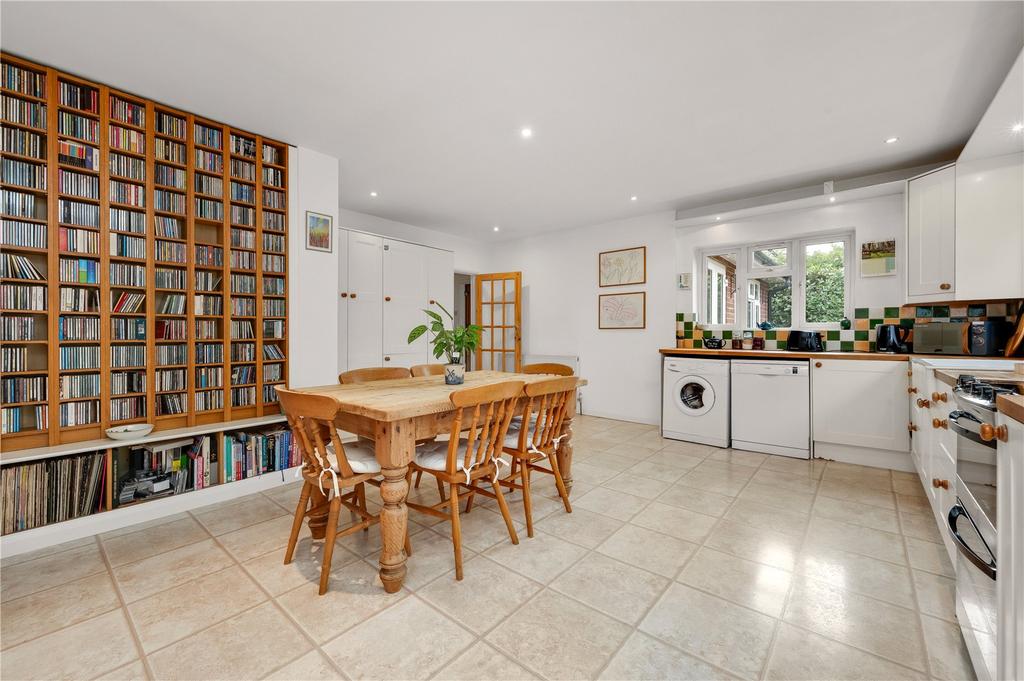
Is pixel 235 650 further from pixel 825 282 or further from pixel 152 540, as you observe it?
pixel 825 282

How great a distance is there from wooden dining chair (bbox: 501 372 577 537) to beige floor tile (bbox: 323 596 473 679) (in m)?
0.77

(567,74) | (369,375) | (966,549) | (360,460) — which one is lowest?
(966,549)

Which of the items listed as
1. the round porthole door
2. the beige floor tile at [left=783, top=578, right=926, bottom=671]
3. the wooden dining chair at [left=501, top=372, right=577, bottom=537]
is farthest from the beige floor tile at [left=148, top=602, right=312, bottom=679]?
the round porthole door

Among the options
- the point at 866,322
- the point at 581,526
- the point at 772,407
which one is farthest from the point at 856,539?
the point at 866,322

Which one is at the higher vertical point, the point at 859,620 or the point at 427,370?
the point at 427,370

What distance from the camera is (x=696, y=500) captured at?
275 cm

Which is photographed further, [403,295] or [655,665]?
[403,295]

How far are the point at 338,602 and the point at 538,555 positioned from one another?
90cm

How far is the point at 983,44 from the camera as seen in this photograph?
202 cm

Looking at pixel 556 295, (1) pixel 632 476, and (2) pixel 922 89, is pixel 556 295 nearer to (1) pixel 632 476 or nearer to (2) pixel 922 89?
(1) pixel 632 476

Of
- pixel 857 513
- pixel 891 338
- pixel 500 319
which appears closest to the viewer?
pixel 857 513

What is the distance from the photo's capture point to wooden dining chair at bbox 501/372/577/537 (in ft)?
7.43

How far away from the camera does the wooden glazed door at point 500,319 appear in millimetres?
6070

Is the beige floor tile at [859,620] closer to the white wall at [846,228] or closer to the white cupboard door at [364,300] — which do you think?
the white wall at [846,228]
